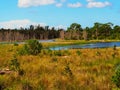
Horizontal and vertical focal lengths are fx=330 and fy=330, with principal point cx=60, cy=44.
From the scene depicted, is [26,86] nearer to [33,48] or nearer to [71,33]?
[33,48]

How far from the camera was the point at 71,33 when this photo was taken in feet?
484

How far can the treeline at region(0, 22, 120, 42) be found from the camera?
137 meters

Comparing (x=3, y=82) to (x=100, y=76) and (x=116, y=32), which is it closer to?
(x=100, y=76)

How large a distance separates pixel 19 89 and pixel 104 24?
13427 cm

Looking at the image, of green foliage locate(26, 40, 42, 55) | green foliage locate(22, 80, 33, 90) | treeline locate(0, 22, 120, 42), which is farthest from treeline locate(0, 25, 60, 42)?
green foliage locate(22, 80, 33, 90)

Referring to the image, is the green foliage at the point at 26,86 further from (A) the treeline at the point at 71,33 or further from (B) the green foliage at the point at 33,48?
(A) the treeline at the point at 71,33

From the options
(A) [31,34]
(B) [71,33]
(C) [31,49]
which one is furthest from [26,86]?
(A) [31,34]

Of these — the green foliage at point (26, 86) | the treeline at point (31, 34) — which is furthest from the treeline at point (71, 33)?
the green foliage at point (26, 86)

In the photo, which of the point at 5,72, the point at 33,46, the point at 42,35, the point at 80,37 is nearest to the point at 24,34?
the point at 42,35

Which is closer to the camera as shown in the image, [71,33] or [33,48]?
[33,48]

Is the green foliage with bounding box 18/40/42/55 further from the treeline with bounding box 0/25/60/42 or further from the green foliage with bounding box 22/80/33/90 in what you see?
the treeline with bounding box 0/25/60/42

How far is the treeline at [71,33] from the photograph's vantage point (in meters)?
137

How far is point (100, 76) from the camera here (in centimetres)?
1286

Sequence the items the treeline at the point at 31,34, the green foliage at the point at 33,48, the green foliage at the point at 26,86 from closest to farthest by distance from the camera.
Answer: the green foliage at the point at 26,86 → the green foliage at the point at 33,48 → the treeline at the point at 31,34
